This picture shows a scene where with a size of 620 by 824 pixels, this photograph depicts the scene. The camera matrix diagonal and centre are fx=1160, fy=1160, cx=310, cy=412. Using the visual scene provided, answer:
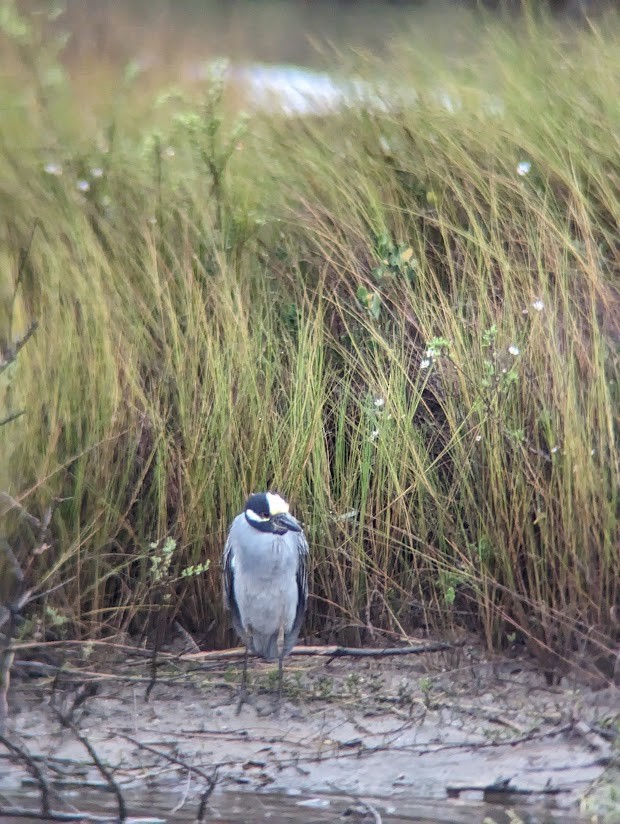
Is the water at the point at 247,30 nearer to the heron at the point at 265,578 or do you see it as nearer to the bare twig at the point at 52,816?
the heron at the point at 265,578

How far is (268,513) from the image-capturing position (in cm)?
→ 366

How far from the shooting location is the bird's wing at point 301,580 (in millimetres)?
3820

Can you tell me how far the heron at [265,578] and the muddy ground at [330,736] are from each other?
0.57 ft

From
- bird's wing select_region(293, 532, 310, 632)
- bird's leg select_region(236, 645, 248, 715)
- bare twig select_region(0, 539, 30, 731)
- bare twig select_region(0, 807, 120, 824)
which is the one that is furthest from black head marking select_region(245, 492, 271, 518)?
bare twig select_region(0, 807, 120, 824)

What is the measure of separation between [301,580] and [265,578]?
135 mm

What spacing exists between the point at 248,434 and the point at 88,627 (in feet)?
2.78

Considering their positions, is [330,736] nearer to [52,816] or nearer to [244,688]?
[244,688]

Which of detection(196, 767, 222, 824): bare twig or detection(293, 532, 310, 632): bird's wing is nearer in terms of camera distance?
detection(196, 767, 222, 824): bare twig

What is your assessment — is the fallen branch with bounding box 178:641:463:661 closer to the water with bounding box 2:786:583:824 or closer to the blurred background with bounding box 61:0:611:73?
the water with bounding box 2:786:583:824

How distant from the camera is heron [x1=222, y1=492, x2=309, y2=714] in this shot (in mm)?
3688

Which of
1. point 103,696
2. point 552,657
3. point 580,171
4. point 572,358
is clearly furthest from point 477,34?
point 103,696

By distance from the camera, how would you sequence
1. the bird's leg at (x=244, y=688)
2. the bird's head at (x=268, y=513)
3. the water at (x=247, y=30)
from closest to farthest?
1. the bird's head at (x=268, y=513)
2. the bird's leg at (x=244, y=688)
3. the water at (x=247, y=30)

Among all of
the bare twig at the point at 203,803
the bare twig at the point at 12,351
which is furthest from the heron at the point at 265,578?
the bare twig at the point at 12,351

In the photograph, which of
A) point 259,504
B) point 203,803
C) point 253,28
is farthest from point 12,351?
point 253,28
